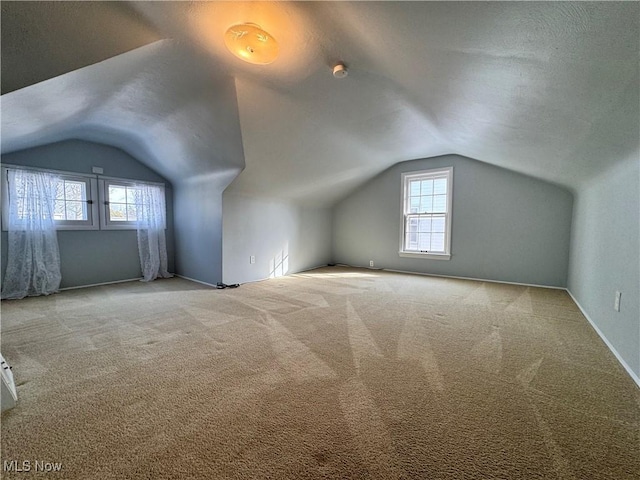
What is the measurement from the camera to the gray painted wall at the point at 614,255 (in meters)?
1.69

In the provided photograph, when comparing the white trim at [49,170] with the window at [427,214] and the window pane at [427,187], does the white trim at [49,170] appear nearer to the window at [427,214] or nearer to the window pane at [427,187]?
the window at [427,214]

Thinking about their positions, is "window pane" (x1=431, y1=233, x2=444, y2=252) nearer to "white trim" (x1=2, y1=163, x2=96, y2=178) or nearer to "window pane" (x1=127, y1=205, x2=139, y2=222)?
"window pane" (x1=127, y1=205, x2=139, y2=222)

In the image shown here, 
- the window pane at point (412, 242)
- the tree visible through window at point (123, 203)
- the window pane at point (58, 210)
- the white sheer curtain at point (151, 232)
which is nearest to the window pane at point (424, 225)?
the window pane at point (412, 242)

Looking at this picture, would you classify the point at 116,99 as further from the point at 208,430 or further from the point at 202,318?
the point at 208,430

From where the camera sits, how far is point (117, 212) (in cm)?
430

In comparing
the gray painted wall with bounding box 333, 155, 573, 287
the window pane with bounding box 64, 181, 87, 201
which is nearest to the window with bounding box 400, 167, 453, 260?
the gray painted wall with bounding box 333, 155, 573, 287

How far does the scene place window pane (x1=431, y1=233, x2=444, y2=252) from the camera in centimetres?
471

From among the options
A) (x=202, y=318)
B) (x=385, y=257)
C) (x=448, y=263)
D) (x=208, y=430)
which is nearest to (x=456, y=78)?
(x=208, y=430)

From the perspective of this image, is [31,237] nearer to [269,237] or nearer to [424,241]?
[269,237]

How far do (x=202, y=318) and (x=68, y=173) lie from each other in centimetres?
329

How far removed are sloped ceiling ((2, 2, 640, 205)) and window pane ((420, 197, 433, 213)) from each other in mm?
1411

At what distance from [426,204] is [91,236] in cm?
568

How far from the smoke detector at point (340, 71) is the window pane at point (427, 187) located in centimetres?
333

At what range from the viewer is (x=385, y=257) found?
17.4ft
